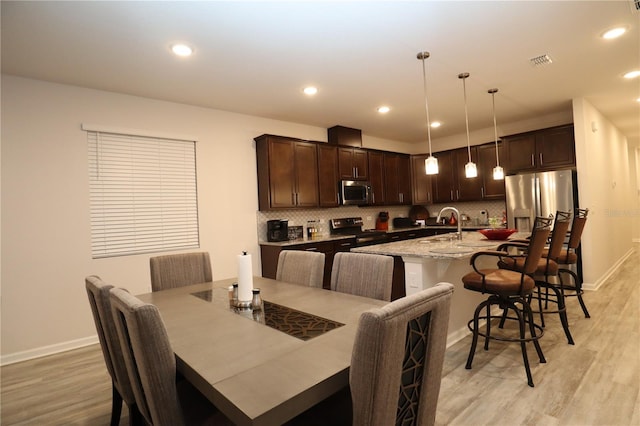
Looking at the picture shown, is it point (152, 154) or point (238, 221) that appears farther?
point (238, 221)

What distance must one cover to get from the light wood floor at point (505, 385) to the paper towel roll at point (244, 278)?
1184 millimetres

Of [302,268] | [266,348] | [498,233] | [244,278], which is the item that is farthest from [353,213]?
[266,348]

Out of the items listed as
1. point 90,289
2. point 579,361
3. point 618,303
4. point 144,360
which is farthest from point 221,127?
point 618,303

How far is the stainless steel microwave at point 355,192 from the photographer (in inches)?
203

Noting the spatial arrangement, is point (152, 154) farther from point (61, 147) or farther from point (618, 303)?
point (618, 303)

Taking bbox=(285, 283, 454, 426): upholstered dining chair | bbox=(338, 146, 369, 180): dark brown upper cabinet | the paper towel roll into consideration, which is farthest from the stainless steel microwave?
Answer: bbox=(285, 283, 454, 426): upholstered dining chair

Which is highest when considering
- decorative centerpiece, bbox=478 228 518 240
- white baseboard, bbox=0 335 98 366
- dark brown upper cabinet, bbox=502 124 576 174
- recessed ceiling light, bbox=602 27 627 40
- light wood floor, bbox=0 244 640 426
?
recessed ceiling light, bbox=602 27 627 40

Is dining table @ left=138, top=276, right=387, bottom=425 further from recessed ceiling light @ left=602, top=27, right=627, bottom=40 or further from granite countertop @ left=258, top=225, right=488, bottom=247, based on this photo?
recessed ceiling light @ left=602, top=27, right=627, bottom=40

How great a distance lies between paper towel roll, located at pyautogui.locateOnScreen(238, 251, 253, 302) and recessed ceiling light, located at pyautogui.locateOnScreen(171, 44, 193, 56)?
1925mm

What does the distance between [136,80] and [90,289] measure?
7.95 feet

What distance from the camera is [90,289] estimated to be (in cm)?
164

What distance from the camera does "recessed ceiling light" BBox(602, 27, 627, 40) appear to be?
2.69m

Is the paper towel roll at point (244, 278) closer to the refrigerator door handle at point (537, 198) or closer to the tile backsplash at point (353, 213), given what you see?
the tile backsplash at point (353, 213)

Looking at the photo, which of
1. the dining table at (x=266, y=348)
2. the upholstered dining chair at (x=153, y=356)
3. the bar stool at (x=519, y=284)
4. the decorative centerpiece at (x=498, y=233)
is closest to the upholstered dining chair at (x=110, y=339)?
the dining table at (x=266, y=348)
